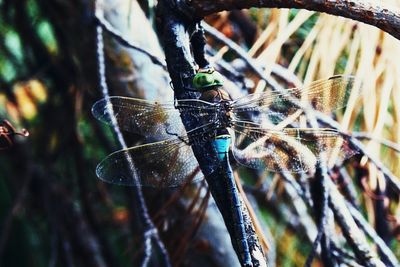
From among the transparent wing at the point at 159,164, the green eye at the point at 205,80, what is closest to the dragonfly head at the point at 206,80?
the green eye at the point at 205,80

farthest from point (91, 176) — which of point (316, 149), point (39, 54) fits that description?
point (316, 149)

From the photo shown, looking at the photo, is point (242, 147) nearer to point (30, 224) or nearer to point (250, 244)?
point (250, 244)

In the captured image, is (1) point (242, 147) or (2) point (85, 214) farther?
(2) point (85, 214)

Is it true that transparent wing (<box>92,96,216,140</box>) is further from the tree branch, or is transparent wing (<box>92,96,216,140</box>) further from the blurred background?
the tree branch

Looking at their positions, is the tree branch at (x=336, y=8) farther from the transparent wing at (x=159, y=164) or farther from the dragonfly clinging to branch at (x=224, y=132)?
the transparent wing at (x=159, y=164)

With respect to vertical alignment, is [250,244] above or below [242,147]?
below

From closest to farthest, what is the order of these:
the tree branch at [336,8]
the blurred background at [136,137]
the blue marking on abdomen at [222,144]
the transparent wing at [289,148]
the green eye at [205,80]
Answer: the tree branch at [336,8], the green eye at [205,80], the blue marking on abdomen at [222,144], the transparent wing at [289,148], the blurred background at [136,137]
